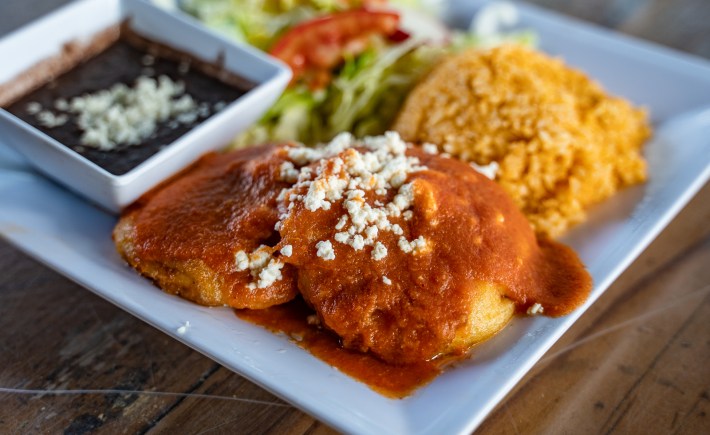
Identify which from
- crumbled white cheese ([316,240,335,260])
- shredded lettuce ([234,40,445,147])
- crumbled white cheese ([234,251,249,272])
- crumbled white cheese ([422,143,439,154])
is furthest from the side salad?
crumbled white cheese ([316,240,335,260])

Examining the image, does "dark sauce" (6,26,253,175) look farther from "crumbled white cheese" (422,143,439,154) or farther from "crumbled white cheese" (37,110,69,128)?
"crumbled white cheese" (422,143,439,154)

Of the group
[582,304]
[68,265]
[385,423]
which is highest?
[582,304]

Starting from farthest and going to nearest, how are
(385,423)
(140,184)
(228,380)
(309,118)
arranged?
(309,118) < (140,184) < (228,380) < (385,423)

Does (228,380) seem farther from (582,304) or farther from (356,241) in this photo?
(582,304)

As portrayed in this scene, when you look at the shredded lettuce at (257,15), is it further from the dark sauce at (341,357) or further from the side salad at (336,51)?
the dark sauce at (341,357)

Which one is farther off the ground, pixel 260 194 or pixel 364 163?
pixel 364 163

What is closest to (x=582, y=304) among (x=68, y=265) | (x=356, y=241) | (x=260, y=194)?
(x=356, y=241)

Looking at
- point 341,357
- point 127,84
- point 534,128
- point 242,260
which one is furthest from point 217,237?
point 534,128

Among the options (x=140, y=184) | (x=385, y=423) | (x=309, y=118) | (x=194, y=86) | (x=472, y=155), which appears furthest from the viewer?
(x=309, y=118)
